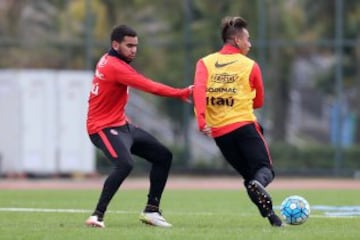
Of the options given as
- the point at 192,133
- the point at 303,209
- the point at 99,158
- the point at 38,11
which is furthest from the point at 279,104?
the point at 303,209

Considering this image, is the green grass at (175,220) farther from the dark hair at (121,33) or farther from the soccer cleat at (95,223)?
the dark hair at (121,33)

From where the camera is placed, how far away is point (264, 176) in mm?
10562

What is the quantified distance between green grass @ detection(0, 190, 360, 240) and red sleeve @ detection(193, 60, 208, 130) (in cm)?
112

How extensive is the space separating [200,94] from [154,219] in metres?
1.59

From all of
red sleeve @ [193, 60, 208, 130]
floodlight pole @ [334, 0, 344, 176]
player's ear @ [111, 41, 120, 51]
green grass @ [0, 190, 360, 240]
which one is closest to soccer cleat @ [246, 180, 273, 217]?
green grass @ [0, 190, 360, 240]

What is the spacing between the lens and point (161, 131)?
29469mm

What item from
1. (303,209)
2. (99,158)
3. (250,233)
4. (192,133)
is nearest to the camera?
(250,233)

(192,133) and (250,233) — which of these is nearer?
(250,233)

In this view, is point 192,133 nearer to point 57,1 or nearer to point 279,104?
point 279,104

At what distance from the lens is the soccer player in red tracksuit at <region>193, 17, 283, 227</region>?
421 inches

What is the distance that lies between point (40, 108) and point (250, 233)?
53.2ft

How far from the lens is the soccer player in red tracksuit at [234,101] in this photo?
1069 cm

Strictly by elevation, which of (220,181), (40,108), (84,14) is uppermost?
(84,14)

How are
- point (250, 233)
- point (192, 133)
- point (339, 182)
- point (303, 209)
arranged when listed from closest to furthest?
point (250, 233)
point (303, 209)
point (339, 182)
point (192, 133)
